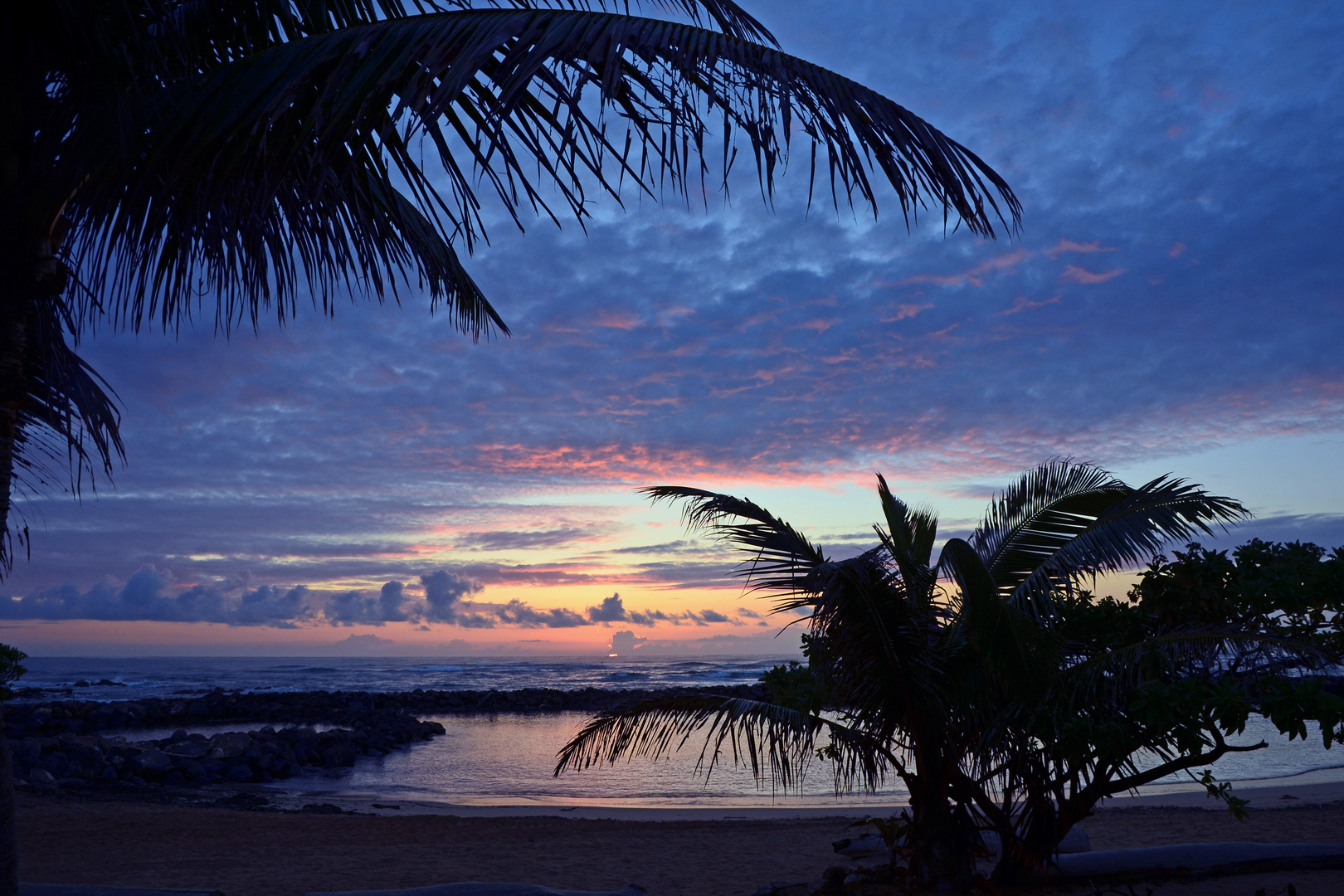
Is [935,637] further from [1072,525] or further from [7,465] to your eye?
[7,465]

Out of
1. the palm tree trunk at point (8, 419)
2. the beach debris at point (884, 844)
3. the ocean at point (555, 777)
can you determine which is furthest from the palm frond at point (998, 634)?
the ocean at point (555, 777)

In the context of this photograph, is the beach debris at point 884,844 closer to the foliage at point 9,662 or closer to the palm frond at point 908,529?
the palm frond at point 908,529

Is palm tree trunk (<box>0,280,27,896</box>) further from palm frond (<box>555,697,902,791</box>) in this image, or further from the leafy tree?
palm frond (<box>555,697,902,791</box>)

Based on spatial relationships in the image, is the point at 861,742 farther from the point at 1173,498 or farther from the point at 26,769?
the point at 26,769

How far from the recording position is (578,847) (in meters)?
10.6

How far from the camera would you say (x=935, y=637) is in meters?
6.65

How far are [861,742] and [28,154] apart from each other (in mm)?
6339

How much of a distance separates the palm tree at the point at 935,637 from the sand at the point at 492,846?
5.77 ft

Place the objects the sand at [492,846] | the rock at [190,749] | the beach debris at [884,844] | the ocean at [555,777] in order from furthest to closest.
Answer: the rock at [190,749] < the ocean at [555,777] < the sand at [492,846] < the beach debris at [884,844]

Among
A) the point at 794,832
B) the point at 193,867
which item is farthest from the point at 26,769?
the point at 794,832

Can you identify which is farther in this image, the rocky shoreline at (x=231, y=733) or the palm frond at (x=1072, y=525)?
the rocky shoreline at (x=231, y=733)

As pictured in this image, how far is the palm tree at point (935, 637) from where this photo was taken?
6.00 meters

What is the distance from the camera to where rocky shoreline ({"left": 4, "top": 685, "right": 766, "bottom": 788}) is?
1698 centimetres

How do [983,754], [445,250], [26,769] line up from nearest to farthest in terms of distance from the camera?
[445,250] < [983,754] < [26,769]
